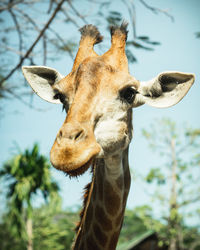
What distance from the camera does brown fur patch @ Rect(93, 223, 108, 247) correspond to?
2.89 m

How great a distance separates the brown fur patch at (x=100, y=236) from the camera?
289cm

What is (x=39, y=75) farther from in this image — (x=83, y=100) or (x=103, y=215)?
(x=103, y=215)

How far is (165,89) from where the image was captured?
2.87 m

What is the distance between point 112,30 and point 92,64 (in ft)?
2.92

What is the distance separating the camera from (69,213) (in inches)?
1159

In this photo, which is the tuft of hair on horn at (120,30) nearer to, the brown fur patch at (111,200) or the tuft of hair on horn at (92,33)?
the tuft of hair on horn at (92,33)

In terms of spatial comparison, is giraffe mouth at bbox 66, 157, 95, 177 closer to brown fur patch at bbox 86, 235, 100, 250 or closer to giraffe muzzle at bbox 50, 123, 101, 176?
giraffe muzzle at bbox 50, 123, 101, 176

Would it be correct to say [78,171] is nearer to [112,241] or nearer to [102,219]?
[102,219]

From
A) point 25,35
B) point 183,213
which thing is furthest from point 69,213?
point 25,35

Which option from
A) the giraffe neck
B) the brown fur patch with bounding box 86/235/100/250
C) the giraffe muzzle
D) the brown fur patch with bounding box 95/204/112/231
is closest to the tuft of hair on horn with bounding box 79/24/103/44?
the giraffe neck

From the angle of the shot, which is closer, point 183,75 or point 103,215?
point 183,75

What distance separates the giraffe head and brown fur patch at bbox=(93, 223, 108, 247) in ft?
3.13

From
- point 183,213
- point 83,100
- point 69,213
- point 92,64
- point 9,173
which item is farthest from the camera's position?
point 69,213

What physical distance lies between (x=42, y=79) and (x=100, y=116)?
4.08 feet
